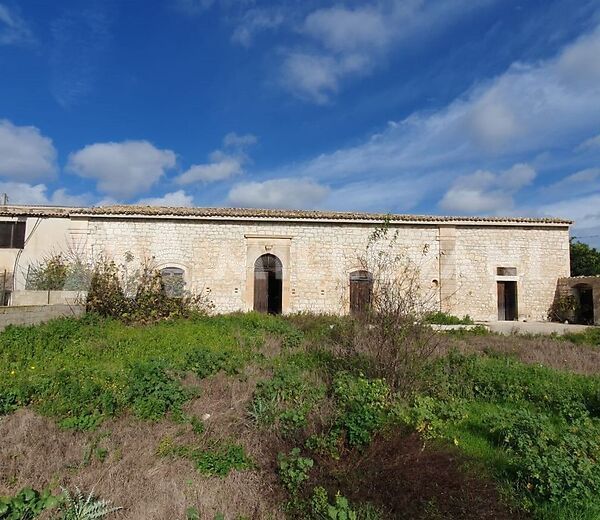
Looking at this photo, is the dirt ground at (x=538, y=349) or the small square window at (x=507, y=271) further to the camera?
the small square window at (x=507, y=271)

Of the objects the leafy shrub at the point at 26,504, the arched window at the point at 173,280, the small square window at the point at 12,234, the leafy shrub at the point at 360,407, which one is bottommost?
the leafy shrub at the point at 26,504

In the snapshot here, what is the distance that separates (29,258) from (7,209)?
6.52 ft

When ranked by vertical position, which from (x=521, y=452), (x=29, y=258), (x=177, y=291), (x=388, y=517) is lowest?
(x=388, y=517)

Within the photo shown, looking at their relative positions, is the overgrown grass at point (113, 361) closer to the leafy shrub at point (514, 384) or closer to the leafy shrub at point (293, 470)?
the leafy shrub at point (293, 470)

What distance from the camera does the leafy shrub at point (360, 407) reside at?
3.93 meters

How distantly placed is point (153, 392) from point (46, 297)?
6.38 m

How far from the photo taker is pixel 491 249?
1588 cm

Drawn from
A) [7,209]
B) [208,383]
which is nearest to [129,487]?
[208,383]

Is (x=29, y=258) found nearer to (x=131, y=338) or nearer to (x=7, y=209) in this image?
(x=7, y=209)

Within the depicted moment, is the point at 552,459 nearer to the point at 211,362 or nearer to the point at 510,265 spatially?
the point at 211,362

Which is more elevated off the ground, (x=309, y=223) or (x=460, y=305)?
(x=309, y=223)

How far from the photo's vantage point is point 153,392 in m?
5.27

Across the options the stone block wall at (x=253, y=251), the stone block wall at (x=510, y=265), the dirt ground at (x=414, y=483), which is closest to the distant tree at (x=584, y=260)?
the stone block wall at (x=510, y=265)

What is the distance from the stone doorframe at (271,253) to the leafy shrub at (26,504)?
11993 millimetres
